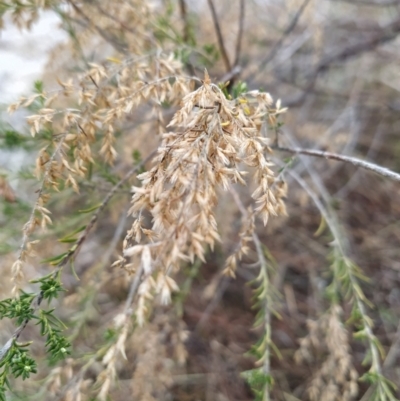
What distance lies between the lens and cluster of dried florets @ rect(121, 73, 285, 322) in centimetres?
69

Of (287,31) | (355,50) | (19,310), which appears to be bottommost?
(355,50)

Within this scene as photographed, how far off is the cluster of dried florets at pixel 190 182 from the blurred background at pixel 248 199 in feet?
2.21

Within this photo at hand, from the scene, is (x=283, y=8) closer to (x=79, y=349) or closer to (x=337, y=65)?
(x=337, y=65)

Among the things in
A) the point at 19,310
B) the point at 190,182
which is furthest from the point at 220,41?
the point at 19,310

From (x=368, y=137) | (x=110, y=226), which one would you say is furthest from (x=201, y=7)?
(x=110, y=226)

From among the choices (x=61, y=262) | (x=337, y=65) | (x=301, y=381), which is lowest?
(x=301, y=381)

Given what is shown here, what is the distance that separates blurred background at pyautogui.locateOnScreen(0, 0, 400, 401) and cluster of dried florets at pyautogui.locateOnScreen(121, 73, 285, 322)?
675 millimetres

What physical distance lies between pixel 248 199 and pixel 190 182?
1771 mm

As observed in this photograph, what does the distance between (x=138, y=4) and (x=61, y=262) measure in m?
1.08

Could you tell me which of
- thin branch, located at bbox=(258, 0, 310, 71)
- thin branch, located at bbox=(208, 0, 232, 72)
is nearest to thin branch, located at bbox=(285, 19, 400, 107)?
thin branch, located at bbox=(258, 0, 310, 71)

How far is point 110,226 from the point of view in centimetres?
264

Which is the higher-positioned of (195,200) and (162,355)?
(195,200)

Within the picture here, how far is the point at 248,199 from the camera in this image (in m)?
2.46

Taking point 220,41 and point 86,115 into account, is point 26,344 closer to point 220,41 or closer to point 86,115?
point 86,115
